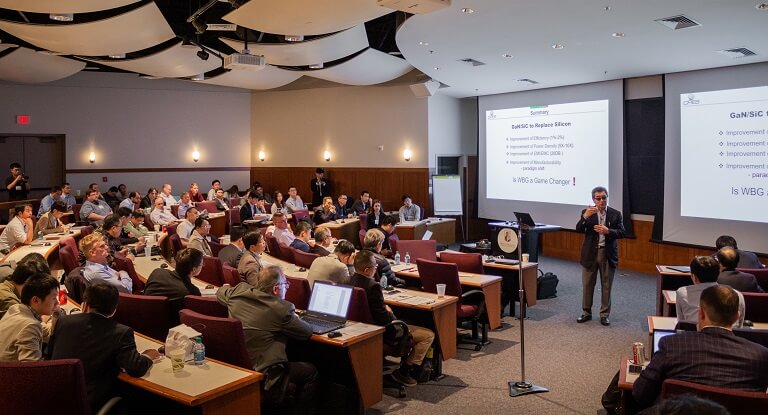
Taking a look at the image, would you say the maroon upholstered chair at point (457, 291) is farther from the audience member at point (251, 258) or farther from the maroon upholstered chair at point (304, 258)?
the audience member at point (251, 258)

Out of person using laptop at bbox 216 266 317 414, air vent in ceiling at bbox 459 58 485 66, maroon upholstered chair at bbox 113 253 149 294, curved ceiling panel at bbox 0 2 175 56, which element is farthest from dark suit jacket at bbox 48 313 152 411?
air vent in ceiling at bbox 459 58 485 66

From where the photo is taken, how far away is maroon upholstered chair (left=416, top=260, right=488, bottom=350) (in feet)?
21.2

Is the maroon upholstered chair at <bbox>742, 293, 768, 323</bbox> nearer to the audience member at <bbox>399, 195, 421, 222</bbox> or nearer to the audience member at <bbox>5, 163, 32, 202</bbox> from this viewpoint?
the audience member at <bbox>399, 195, 421, 222</bbox>

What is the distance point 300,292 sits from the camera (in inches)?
210

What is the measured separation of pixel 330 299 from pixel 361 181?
36.8 feet

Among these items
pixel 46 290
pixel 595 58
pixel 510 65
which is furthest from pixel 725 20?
pixel 46 290

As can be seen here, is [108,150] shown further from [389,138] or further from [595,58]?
[595,58]

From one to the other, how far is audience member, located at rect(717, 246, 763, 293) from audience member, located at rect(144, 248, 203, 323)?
4515 millimetres

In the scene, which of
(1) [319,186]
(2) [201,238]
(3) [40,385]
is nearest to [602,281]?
(2) [201,238]

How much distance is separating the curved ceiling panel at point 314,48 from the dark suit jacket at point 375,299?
20.3 feet

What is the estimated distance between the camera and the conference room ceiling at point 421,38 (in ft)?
23.4

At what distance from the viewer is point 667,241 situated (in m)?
10.8

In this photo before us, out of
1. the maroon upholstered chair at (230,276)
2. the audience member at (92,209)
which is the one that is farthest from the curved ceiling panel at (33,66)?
the maroon upholstered chair at (230,276)

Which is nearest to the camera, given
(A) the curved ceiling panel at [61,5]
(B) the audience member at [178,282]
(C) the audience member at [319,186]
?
(B) the audience member at [178,282]
